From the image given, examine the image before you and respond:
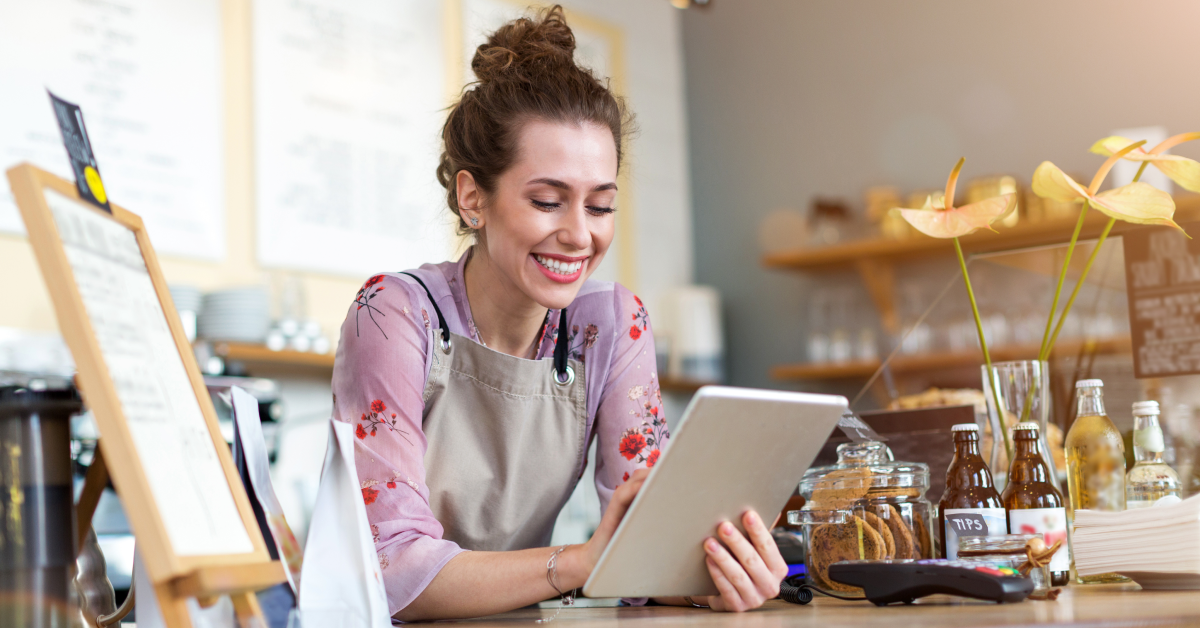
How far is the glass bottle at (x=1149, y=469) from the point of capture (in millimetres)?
1151

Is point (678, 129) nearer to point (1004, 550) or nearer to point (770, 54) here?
point (770, 54)

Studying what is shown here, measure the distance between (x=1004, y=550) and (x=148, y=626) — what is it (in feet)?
2.47

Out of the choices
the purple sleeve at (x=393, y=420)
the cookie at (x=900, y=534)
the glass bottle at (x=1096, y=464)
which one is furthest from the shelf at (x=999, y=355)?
the purple sleeve at (x=393, y=420)

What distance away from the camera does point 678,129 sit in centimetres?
481

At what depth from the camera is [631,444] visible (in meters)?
1.37

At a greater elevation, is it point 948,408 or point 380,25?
point 380,25

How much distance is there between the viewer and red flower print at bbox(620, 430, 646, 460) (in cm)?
137

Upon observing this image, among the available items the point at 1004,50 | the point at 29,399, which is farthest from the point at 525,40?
the point at 1004,50

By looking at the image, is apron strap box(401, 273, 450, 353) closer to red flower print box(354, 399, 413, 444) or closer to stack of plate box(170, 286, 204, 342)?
red flower print box(354, 399, 413, 444)

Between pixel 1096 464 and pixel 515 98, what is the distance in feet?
2.74

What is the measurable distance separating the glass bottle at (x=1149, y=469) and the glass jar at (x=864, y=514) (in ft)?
0.86

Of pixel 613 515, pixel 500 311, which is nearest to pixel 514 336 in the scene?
pixel 500 311

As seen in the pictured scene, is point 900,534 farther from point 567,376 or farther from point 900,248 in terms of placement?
point 900,248

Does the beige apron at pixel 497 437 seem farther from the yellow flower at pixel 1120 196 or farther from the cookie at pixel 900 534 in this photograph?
→ the yellow flower at pixel 1120 196
